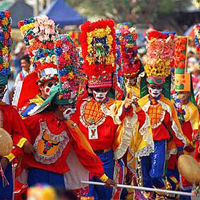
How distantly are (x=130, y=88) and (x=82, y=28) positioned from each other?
2453mm

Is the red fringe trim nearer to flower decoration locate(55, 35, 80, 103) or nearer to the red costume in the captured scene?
flower decoration locate(55, 35, 80, 103)

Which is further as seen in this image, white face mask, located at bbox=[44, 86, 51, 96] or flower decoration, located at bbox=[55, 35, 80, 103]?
white face mask, located at bbox=[44, 86, 51, 96]

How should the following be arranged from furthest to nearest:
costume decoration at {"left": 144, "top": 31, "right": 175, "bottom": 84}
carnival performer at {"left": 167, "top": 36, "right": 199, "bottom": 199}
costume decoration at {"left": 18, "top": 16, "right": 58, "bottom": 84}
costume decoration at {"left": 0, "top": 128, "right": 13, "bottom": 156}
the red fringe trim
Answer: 1. carnival performer at {"left": 167, "top": 36, "right": 199, "bottom": 199}
2. costume decoration at {"left": 144, "top": 31, "right": 175, "bottom": 84}
3. the red fringe trim
4. costume decoration at {"left": 18, "top": 16, "right": 58, "bottom": 84}
5. costume decoration at {"left": 0, "top": 128, "right": 13, "bottom": 156}

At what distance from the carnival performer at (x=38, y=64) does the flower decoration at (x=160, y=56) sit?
1.95m

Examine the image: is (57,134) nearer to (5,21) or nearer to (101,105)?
(5,21)

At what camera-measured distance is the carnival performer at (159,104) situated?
8641mm

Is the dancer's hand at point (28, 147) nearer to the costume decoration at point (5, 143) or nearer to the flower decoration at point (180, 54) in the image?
the costume decoration at point (5, 143)

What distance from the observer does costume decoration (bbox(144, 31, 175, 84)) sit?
28.3ft

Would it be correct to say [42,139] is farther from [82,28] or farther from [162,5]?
[162,5]

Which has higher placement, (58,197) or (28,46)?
(28,46)

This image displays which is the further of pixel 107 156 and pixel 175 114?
pixel 175 114

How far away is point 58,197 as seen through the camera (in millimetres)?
3201

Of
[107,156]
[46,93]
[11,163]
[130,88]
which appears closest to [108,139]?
[107,156]

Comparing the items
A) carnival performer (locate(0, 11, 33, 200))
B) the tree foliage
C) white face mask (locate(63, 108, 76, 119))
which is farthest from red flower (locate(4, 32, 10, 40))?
the tree foliage
